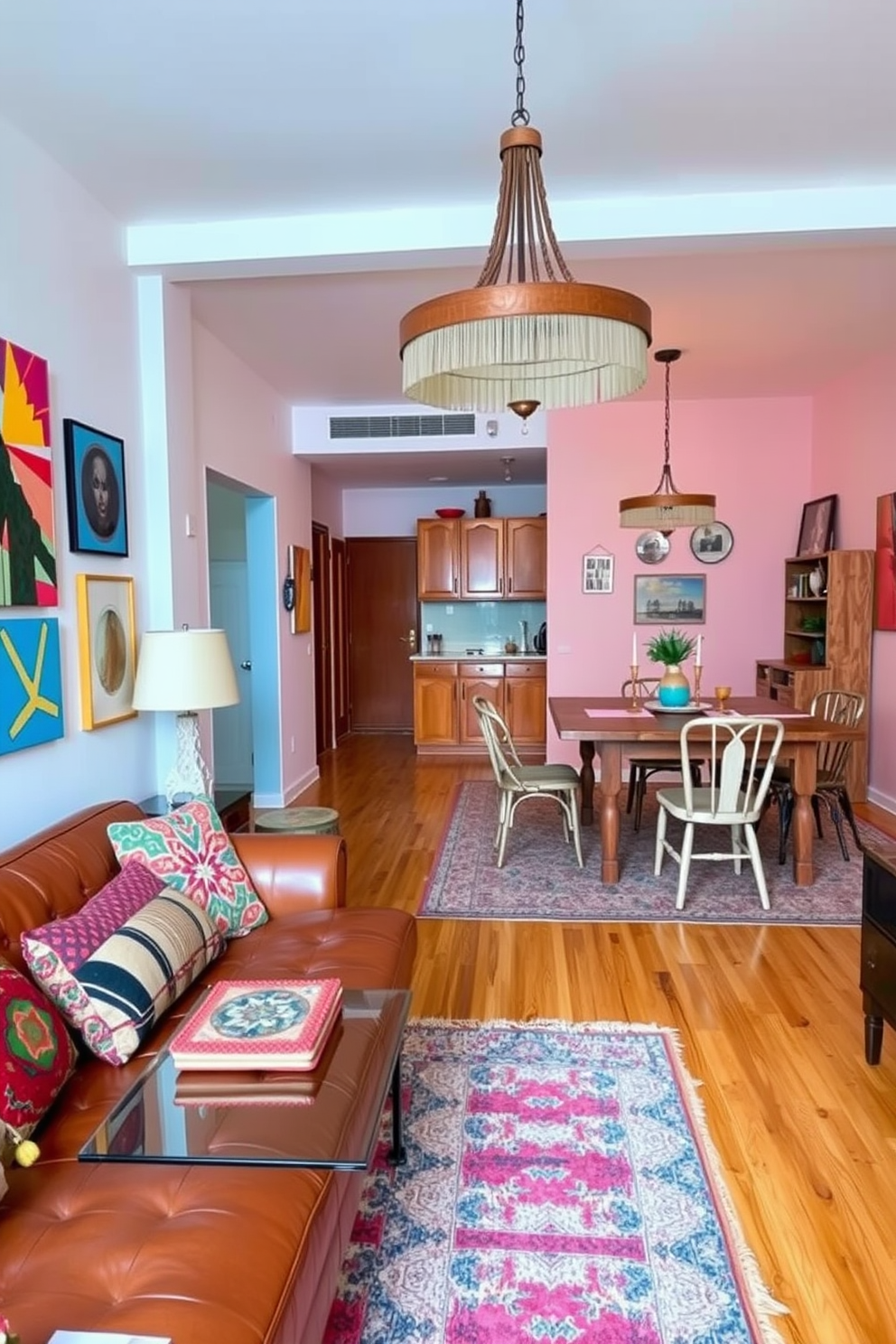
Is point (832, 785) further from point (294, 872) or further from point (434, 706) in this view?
point (434, 706)

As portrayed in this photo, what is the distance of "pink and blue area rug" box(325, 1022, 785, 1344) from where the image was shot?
157 centimetres

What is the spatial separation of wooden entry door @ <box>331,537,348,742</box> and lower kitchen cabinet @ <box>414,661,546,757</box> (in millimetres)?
1031

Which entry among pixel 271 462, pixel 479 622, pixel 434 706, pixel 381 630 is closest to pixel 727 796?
pixel 271 462

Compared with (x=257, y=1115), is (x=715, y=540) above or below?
above

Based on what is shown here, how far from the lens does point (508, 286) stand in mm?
1521

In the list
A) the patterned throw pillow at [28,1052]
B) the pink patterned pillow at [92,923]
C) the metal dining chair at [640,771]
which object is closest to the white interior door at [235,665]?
the metal dining chair at [640,771]

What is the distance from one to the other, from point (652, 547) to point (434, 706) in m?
2.48

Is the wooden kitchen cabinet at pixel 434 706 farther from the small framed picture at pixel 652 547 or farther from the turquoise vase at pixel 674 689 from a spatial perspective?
the turquoise vase at pixel 674 689

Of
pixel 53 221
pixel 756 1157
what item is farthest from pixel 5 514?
pixel 756 1157

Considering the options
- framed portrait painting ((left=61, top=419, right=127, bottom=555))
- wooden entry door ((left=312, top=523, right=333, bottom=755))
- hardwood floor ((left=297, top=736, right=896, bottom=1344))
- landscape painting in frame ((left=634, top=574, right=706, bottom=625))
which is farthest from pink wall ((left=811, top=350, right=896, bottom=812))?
framed portrait painting ((left=61, top=419, right=127, bottom=555))

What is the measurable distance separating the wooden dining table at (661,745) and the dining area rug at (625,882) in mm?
174

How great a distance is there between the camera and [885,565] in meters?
5.05

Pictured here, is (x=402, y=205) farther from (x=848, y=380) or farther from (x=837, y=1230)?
(x=848, y=380)

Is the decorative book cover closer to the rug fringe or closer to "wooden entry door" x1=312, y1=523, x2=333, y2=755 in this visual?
the rug fringe
